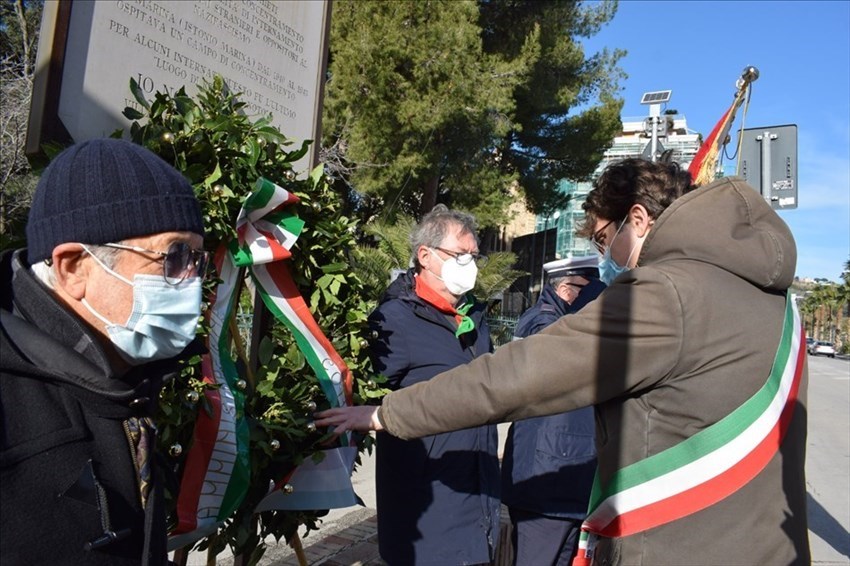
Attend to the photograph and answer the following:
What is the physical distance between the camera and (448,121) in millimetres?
12656

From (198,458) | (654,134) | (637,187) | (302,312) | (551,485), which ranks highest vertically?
(654,134)

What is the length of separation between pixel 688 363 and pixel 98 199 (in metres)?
1.37

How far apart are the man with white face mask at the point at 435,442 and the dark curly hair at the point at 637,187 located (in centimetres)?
95

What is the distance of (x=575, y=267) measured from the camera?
12.0 feet

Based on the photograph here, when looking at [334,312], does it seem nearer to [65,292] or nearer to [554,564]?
[65,292]

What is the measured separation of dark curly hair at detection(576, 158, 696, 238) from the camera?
2.04 meters

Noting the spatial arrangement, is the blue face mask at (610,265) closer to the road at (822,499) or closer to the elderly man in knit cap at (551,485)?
the elderly man in knit cap at (551,485)

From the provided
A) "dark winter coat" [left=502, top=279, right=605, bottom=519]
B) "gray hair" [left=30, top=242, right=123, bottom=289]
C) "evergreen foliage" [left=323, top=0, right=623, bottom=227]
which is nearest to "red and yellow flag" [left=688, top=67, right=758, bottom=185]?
"dark winter coat" [left=502, top=279, right=605, bottom=519]

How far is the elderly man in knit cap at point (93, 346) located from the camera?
1.12m

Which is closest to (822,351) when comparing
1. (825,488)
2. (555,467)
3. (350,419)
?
(825,488)

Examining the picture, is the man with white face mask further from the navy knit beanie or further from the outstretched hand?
the navy knit beanie

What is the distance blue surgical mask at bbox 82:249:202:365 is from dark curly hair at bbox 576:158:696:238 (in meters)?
1.32

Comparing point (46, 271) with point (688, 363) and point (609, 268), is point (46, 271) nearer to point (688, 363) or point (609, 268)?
point (688, 363)

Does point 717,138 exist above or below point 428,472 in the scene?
above
